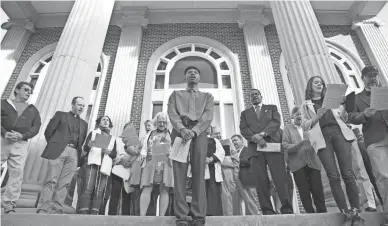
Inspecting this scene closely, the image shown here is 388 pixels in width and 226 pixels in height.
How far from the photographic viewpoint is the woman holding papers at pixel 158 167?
3.48 m

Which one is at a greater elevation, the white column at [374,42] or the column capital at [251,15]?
the column capital at [251,15]

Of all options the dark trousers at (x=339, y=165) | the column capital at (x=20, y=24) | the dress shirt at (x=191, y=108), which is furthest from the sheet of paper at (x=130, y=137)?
the column capital at (x=20, y=24)

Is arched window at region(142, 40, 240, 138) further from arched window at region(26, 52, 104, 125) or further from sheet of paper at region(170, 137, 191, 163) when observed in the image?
sheet of paper at region(170, 137, 191, 163)

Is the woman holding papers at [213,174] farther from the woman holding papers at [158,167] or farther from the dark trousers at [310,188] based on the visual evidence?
the dark trousers at [310,188]

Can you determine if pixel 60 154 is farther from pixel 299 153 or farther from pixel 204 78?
pixel 204 78

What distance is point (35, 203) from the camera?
13.2 ft

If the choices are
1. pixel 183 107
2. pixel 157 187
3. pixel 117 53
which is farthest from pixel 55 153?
pixel 117 53

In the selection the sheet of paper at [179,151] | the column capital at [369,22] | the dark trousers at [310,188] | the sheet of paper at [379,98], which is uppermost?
the column capital at [369,22]

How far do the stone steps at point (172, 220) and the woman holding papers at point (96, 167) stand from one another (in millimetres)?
1027

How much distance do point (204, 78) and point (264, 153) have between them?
6471 mm

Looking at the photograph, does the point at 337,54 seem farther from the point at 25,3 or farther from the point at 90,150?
the point at 25,3

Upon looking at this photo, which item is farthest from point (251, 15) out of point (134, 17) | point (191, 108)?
point (191, 108)

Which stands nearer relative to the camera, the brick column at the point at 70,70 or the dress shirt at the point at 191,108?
the dress shirt at the point at 191,108

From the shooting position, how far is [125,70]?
29.8 feet
